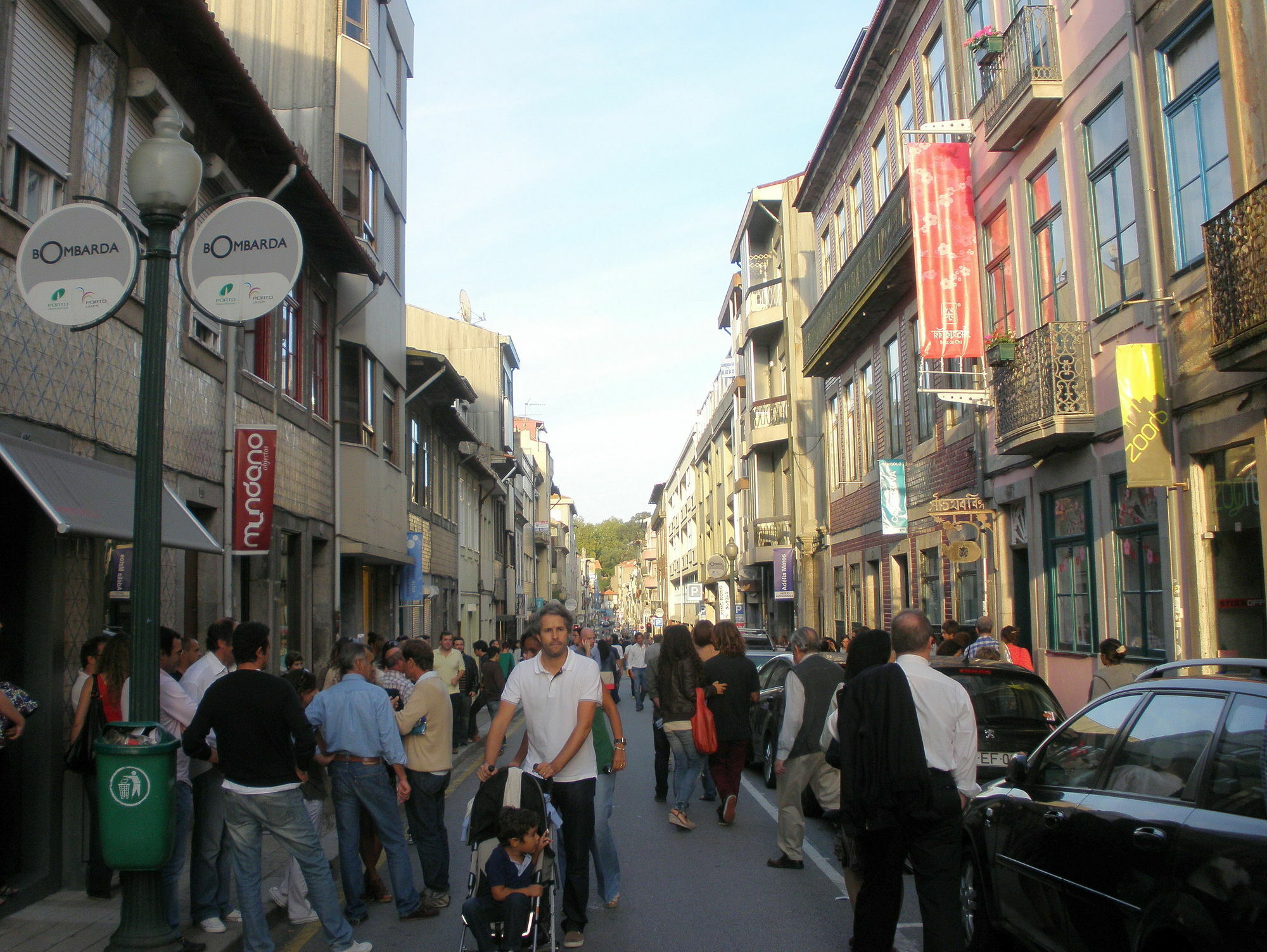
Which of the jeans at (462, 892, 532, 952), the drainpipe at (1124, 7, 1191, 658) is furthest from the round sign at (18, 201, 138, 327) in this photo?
the drainpipe at (1124, 7, 1191, 658)

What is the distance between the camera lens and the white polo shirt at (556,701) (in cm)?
656

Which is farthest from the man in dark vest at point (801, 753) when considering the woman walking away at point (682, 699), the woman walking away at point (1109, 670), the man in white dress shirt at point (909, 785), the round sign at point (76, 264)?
the round sign at point (76, 264)

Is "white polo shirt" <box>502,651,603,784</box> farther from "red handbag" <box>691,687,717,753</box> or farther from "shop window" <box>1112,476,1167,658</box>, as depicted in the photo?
"shop window" <box>1112,476,1167,658</box>

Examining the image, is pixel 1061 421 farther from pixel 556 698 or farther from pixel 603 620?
pixel 603 620

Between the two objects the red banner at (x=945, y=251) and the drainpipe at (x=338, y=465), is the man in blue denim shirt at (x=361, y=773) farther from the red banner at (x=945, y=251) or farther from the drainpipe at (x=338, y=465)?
the red banner at (x=945, y=251)

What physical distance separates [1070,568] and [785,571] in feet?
64.0

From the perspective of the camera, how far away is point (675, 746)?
35.7 feet

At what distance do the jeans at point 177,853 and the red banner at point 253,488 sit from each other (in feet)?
18.7

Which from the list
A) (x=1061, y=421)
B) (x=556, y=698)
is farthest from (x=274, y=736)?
(x=1061, y=421)

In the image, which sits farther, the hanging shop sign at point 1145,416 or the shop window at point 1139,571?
the shop window at point 1139,571

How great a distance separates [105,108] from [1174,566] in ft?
37.2

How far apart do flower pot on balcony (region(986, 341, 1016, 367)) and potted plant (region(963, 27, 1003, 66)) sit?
435 cm

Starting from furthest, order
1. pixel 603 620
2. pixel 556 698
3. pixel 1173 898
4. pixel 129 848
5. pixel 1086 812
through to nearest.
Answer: pixel 603 620 → pixel 556 698 → pixel 129 848 → pixel 1086 812 → pixel 1173 898

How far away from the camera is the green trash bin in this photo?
580 cm
